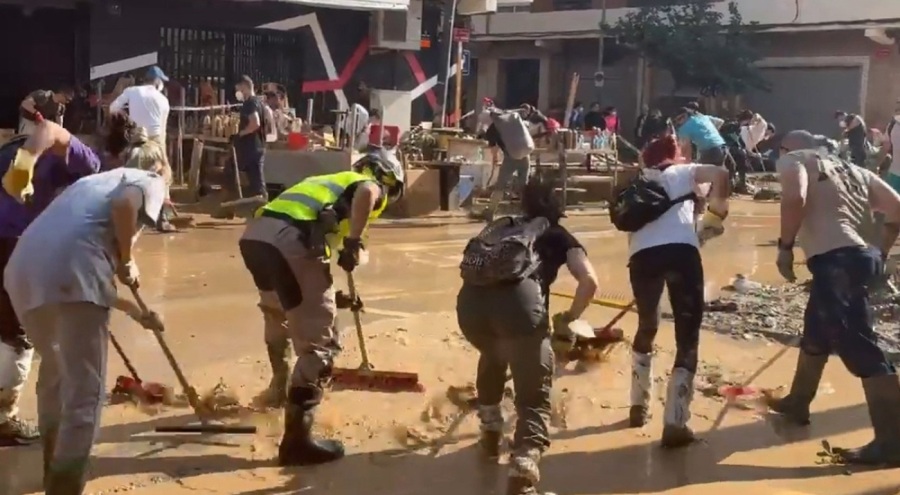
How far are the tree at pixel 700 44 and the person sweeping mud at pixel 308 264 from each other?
25.2m

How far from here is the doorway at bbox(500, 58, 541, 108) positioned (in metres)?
36.0

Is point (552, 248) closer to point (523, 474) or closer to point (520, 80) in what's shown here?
point (523, 474)

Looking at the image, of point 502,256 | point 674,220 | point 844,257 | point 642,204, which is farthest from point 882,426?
point 502,256

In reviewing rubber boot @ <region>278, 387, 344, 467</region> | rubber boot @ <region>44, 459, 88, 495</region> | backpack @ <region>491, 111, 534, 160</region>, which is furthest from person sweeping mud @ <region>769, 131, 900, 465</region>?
backpack @ <region>491, 111, 534, 160</region>

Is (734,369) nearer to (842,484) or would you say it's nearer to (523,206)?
(842,484)

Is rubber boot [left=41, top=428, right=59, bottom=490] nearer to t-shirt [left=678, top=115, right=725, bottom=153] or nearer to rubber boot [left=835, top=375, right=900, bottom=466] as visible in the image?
rubber boot [left=835, top=375, right=900, bottom=466]

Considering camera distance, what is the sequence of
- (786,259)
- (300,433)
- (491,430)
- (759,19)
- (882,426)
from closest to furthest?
(300,433)
(491,430)
(882,426)
(786,259)
(759,19)

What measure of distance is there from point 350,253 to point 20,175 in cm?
156

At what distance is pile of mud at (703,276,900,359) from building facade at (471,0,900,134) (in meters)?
20.7

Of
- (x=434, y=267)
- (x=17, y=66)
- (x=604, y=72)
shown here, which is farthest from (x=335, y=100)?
(x=604, y=72)

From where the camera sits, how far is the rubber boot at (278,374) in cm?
629

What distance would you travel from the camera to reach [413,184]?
52.9ft

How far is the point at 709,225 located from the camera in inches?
250

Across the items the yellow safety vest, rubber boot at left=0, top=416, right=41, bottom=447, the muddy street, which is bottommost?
the muddy street
